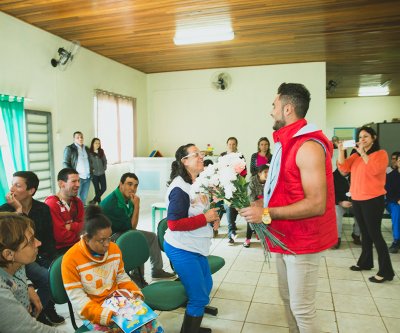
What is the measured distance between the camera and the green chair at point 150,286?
211 centimetres

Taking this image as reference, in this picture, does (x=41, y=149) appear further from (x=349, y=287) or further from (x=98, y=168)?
(x=349, y=287)

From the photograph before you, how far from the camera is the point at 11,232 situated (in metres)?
1.41

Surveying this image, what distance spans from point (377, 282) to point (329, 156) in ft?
7.83

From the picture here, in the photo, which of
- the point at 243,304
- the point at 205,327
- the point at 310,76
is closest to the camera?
the point at 205,327

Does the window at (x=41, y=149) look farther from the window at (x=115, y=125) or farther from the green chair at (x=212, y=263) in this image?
the green chair at (x=212, y=263)

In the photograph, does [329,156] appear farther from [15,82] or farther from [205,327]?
[15,82]

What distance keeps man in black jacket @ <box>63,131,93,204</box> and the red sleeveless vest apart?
4670 mm

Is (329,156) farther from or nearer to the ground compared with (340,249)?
farther from the ground

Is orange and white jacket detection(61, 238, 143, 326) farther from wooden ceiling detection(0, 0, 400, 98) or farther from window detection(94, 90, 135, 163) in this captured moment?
window detection(94, 90, 135, 163)

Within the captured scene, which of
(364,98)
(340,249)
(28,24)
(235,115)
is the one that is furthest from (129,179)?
(364,98)

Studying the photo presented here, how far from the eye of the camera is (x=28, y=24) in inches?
197

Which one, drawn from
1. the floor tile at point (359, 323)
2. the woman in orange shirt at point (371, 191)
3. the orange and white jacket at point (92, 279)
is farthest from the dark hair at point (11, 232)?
the woman in orange shirt at point (371, 191)

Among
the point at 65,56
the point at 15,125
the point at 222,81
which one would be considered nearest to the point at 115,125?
the point at 65,56

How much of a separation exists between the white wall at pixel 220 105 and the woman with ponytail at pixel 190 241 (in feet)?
19.9
